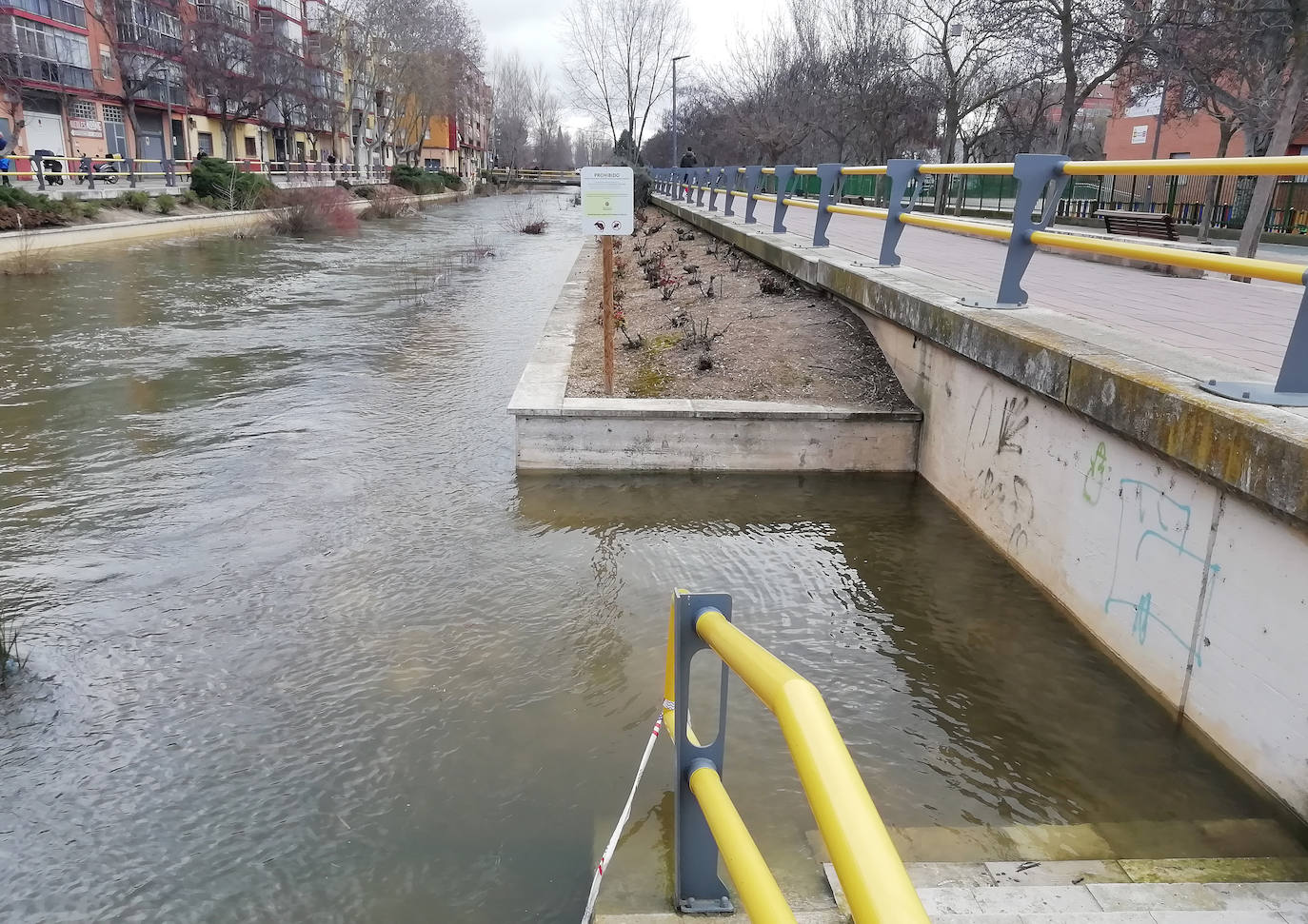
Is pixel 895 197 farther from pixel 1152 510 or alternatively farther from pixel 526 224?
pixel 526 224

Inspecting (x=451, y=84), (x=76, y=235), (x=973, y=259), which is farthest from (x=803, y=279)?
(x=451, y=84)

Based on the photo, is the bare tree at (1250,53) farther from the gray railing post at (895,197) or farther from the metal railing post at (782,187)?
the gray railing post at (895,197)

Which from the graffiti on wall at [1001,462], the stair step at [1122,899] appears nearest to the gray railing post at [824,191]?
the graffiti on wall at [1001,462]

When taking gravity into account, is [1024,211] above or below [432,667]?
above

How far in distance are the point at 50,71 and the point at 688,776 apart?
49716 mm

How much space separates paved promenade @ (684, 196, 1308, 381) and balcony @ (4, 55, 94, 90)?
38351mm

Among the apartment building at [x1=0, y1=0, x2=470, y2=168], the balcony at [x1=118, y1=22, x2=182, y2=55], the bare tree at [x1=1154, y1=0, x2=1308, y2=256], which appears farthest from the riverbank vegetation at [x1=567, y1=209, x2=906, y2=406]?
the balcony at [x1=118, y1=22, x2=182, y2=55]

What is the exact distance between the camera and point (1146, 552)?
4043 mm

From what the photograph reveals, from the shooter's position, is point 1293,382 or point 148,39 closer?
point 1293,382

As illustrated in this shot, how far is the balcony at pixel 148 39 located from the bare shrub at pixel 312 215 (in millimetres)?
21851

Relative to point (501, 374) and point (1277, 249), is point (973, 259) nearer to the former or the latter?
point (501, 374)

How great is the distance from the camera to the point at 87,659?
13.9 feet

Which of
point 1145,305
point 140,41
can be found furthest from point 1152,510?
point 140,41

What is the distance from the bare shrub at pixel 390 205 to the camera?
123 ft
